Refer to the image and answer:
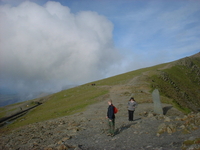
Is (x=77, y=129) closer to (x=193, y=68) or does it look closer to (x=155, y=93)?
(x=155, y=93)

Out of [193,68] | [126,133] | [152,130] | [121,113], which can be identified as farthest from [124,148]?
[193,68]

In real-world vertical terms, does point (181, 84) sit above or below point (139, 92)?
above

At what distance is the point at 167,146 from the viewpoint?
10867mm

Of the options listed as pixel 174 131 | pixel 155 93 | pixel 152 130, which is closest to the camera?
pixel 174 131

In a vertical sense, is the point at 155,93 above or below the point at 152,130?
above

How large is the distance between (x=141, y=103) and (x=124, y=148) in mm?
21996

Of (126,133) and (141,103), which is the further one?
(141,103)

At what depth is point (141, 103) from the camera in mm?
33125

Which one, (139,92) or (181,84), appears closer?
(139,92)

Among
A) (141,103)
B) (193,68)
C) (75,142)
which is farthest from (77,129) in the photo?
(193,68)

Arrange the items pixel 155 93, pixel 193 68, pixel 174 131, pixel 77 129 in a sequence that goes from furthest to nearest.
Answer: pixel 193 68, pixel 155 93, pixel 77 129, pixel 174 131

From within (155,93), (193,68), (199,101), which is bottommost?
(199,101)

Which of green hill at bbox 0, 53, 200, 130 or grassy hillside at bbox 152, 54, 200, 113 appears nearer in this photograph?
green hill at bbox 0, 53, 200, 130

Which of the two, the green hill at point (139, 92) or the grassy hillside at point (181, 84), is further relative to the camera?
the grassy hillside at point (181, 84)
